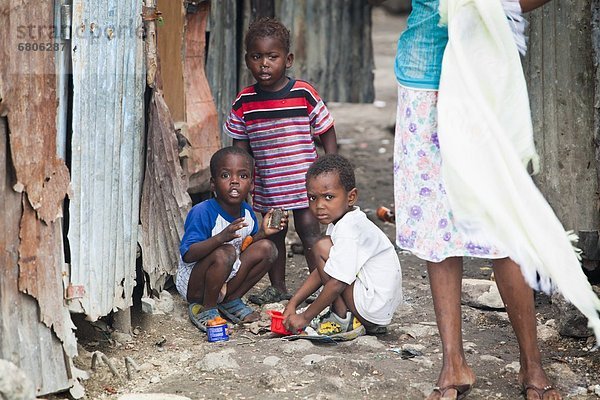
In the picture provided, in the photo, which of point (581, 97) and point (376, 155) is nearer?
point (581, 97)

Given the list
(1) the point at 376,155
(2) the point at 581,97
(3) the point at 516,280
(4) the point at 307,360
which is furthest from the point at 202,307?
(1) the point at 376,155

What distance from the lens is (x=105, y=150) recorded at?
13.7ft

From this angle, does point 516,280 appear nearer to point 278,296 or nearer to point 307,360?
point 307,360

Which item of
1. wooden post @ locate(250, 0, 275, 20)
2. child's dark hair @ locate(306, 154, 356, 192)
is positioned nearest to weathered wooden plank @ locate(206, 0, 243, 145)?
wooden post @ locate(250, 0, 275, 20)

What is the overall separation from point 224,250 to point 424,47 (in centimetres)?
161

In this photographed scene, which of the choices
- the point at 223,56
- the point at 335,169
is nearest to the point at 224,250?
the point at 335,169

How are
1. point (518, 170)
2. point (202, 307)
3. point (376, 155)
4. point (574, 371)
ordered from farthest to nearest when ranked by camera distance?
point (376, 155) → point (202, 307) → point (574, 371) → point (518, 170)

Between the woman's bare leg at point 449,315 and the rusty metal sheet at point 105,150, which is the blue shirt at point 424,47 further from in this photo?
the rusty metal sheet at point 105,150

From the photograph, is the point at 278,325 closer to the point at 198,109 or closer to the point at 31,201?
the point at 31,201

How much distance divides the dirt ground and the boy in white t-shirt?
13 cm

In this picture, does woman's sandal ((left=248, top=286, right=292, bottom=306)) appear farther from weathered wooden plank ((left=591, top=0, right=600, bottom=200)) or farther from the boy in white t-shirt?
weathered wooden plank ((left=591, top=0, right=600, bottom=200))

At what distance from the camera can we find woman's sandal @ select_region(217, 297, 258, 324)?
16.0ft

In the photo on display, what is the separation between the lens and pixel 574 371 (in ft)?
13.7

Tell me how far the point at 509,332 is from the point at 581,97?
120 centimetres
